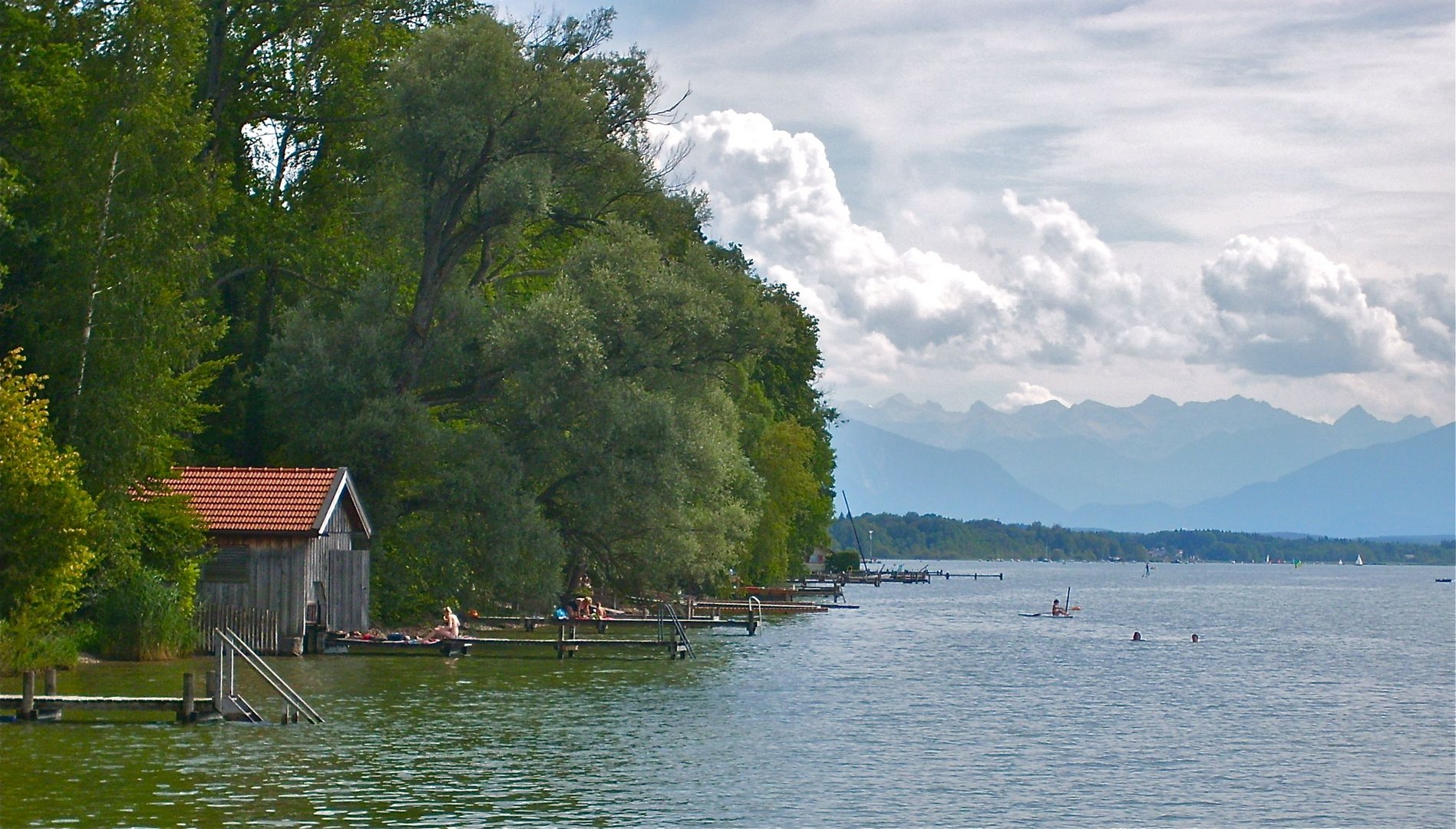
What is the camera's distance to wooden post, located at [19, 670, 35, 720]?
2967 cm

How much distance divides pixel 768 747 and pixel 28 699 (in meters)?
13.2

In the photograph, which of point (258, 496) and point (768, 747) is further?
point (258, 496)

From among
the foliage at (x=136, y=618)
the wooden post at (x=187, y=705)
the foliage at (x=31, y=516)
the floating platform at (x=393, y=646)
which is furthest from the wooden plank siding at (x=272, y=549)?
the wooden post at (x=187, y=705)

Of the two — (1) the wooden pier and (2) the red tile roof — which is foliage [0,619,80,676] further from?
(2) the red tile roof

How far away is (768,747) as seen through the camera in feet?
103

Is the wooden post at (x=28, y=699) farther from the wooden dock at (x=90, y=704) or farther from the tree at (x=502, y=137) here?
the tree at (x=502, y=137)

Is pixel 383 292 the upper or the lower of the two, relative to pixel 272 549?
upper

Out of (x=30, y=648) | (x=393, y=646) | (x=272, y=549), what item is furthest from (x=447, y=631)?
(x=30, y=648)

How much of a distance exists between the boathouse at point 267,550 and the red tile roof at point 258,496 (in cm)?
2

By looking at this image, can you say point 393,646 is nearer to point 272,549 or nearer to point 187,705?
point 272,549

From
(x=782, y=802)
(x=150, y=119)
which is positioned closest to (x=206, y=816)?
(x=782, y=802)

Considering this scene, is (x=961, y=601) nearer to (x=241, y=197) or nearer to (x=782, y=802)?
(x=241, y=197)

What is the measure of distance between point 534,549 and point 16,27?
64.9ft

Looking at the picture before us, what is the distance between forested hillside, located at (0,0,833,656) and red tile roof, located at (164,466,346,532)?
176cm
